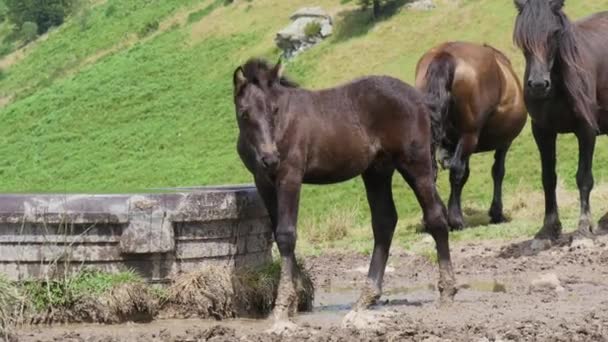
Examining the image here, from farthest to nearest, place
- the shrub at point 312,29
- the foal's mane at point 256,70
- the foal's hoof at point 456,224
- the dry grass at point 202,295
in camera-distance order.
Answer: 1. the shrub at point 312,29
2. the foal's hoof at point 456,224
3. the dry grass at point 202,295
4. the foal's mane at point 256,70

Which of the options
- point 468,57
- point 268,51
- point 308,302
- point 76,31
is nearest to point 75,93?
point 268,51

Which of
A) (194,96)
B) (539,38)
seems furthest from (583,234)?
(194,96)

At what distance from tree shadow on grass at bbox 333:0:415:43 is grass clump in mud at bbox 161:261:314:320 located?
43473 mm

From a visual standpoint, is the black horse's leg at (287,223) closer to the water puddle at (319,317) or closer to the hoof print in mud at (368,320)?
the water puddle at (319,317)

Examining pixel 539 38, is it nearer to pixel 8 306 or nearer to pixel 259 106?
pixel 259 106

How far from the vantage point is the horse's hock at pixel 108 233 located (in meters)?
9.70

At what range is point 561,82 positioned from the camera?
42.2ft

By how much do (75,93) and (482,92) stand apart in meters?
41.9

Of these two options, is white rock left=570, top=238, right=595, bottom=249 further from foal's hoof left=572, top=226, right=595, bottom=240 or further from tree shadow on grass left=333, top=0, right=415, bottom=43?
tree shadow on grass left=333, top=0, right=415, bottom=43

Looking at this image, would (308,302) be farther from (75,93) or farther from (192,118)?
(75,93)

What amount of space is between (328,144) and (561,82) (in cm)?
423

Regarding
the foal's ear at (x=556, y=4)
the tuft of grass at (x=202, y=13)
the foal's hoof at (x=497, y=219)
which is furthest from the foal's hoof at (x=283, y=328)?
the tuft of grass at (x=202, y=13)

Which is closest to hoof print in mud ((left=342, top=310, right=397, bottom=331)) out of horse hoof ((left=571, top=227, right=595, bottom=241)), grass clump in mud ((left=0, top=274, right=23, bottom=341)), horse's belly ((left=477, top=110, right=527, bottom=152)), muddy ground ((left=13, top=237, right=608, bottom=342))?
muddy ground ((left=13, top=237, right=608, bottom=342))

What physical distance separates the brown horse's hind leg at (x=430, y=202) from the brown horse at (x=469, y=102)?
4.73 metres
